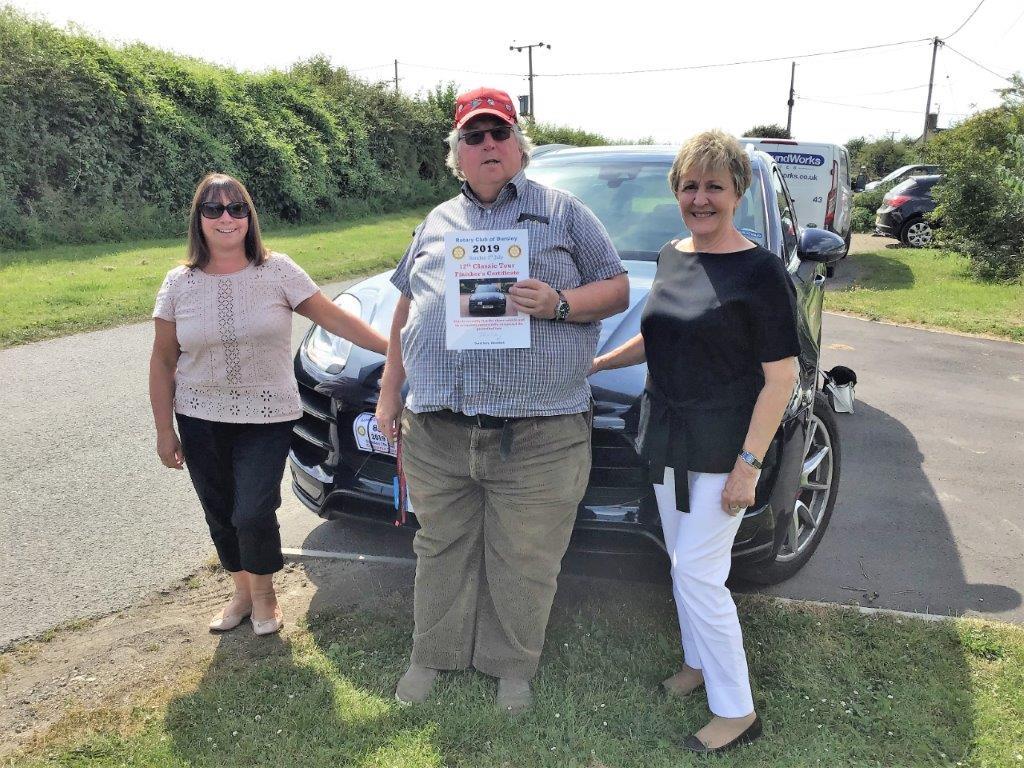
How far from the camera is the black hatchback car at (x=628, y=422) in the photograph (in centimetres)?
295

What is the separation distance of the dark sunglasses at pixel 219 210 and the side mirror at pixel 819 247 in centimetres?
272

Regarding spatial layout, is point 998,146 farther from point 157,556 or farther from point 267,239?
point 157,556

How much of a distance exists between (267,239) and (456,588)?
1465 centimetres

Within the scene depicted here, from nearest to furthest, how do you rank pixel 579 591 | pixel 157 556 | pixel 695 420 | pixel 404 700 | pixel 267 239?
pixel 695 420 → pixel 404 700 → pixel 579 591 → pixel 157 556 → pixel 267 239

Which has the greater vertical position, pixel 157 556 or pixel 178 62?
pixel 178 62

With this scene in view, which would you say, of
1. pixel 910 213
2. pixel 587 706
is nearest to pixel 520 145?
pixel 587 706

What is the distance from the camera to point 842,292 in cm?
1245

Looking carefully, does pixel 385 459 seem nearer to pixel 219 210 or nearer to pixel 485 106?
pixel 219 210

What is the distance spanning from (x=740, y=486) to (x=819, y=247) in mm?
2182

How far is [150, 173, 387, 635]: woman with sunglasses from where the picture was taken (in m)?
2.96

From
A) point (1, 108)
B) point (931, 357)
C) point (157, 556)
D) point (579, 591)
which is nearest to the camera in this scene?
point (579, 591)

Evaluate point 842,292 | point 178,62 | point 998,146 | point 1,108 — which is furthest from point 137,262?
point 998,146

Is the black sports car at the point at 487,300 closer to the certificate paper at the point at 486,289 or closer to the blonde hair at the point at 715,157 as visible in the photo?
the certificate paper at the point at 486,289

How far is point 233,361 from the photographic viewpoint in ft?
9.81
